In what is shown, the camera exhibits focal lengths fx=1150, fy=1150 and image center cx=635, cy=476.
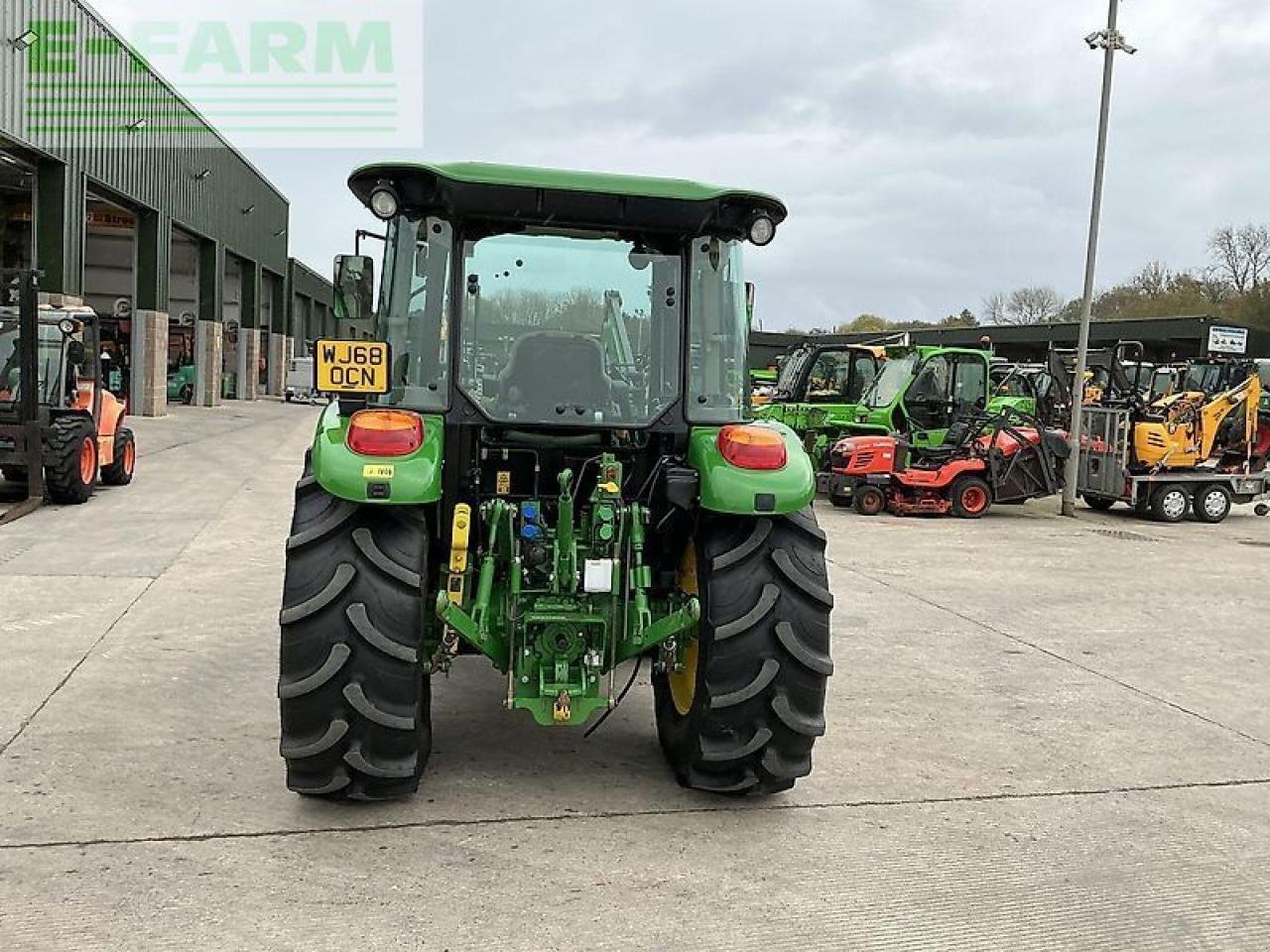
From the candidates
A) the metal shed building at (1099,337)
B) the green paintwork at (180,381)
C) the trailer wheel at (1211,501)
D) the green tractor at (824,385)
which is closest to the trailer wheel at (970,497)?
the green tractor at (824,385)

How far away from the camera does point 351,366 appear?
13.3 ft

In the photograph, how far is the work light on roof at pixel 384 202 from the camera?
416 centimetres

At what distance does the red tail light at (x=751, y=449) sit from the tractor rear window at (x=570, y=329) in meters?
0.31

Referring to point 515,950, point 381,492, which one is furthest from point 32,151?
point 515,950

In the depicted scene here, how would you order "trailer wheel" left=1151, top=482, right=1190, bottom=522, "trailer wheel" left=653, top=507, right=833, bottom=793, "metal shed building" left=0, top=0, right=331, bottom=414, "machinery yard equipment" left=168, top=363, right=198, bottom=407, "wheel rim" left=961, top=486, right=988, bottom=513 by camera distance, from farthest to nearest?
"machinery yard equipment" left=168, top=363, right=198, bottom=407
"metal shed building" left=0, top=0, right=331, bottom=414
"trailer wheel" left=1151, top=482, right=1190, bottom=522
"wheel rim" left=961, top=486, right=988, bottom=513
"trailer wheel" left=653, top=507, right=833, bottom=793

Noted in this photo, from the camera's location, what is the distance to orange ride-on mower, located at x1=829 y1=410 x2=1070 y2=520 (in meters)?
14.6

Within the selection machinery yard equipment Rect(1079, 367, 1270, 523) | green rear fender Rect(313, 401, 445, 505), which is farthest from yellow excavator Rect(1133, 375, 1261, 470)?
green rear fender Rect(313, 401, 445, 505)

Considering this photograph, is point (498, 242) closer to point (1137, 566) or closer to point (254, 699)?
point (254, 699)

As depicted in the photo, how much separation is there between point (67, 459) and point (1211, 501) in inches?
552

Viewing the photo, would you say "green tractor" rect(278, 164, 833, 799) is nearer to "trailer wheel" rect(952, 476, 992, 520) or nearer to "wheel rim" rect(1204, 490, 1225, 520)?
"trailer wheel" rect(952, 476, 992, 520)

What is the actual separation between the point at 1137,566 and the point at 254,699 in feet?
28.4

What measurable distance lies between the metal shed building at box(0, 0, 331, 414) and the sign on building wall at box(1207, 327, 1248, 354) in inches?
1252

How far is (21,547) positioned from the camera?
372 inches

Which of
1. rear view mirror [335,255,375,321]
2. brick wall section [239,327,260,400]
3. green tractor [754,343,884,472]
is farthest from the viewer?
brick wall section [239,327,260,400]
